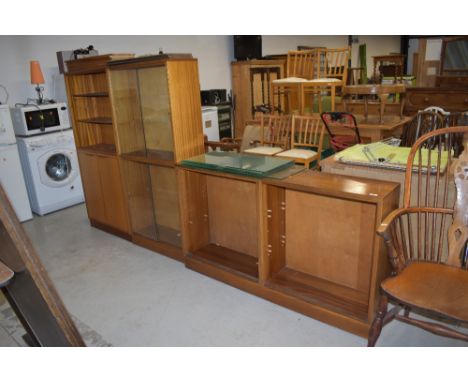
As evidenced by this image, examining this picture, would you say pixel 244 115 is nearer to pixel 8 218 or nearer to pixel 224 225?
pixel 224 225

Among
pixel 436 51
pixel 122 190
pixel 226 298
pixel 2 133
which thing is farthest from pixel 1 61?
pixel 436 51

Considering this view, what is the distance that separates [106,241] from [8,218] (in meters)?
2.81

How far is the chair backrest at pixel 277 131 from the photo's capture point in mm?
4016

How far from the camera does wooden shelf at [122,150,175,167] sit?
2.99m

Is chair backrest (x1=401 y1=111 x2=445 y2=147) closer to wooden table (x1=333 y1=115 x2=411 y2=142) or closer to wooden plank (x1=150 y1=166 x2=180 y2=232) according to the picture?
wooden table (x1=333 y1=115 x2=411 y2=142)

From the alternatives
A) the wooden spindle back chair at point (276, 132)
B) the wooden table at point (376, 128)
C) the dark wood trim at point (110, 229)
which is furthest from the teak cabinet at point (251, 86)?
the dark wood trim at point (110, 229)

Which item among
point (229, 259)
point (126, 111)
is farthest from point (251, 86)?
point (229, 259)

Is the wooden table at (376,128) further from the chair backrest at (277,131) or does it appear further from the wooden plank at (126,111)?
the wooden plank at (126,111)

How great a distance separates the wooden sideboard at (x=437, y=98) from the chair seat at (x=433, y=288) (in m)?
3.26

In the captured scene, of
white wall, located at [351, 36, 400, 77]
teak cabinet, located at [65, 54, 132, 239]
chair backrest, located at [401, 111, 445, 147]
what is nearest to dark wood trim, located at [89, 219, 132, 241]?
teak cabinet, located at [65, 54, 132, 239]

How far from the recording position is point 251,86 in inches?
277

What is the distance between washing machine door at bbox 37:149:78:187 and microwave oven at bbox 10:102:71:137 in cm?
28

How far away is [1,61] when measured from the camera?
4.45 m

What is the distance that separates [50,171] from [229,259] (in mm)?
2736
